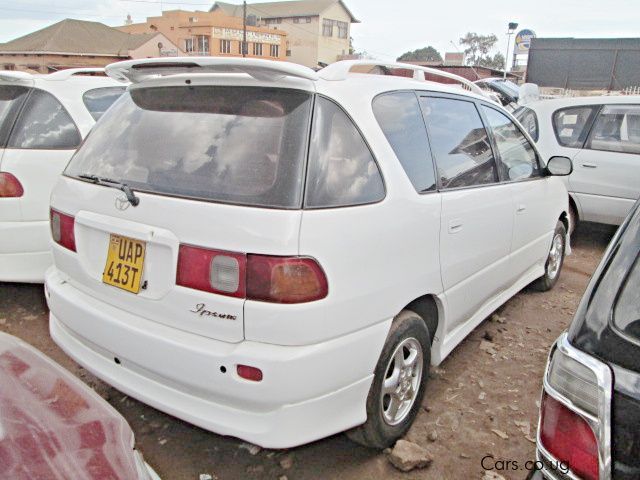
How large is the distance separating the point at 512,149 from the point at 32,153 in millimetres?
3433

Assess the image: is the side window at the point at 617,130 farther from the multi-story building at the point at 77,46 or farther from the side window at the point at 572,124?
the multi-story building at the point at 77,46

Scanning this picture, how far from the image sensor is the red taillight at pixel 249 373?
6.31 ft

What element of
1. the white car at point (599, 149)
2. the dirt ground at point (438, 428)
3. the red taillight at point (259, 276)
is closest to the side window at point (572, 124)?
the white car at point (599, 149)

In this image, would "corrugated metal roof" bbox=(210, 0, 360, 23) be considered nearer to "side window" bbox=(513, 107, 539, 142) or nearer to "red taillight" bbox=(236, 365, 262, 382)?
"side window" bbox=(513, 107, 539, 142)

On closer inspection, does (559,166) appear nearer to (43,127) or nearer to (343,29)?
(43,127)

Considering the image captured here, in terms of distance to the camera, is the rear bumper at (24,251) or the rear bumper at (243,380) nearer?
the rear bumper at (243,380)

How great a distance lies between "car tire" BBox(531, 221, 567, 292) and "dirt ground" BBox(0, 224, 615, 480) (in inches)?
27.9

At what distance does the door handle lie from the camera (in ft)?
8.91

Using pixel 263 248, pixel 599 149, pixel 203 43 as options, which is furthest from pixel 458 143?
pixel 203 43

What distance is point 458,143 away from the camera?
120 inches

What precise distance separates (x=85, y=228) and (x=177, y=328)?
2.27ft

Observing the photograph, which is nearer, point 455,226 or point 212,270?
point 212,270

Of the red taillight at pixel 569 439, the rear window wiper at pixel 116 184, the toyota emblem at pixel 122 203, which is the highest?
the rear window wiper at pixel 116 184

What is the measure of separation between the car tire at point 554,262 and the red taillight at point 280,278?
3286mm
